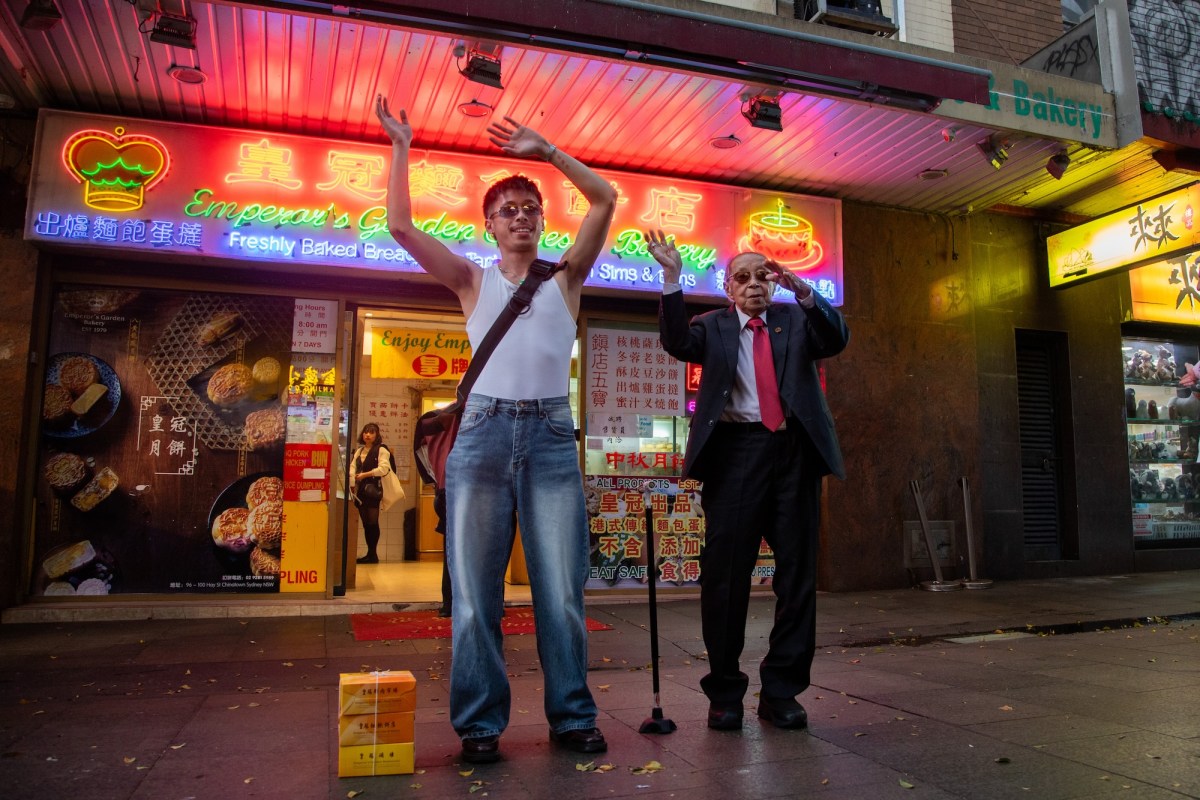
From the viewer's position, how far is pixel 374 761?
9.55 ft

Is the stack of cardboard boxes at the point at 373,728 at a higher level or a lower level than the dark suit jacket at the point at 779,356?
lower

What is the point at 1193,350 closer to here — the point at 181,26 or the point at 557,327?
the point at 557,327

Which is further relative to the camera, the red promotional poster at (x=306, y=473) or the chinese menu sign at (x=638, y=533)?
the chinese menu sign at (x=638, y=533)

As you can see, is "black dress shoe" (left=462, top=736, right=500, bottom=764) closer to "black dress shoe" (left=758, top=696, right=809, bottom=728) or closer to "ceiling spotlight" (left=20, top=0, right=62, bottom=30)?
"black dress shoe" (left=758, top=696, right=809, bottom=728)

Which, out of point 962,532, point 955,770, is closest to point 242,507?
point 955,770

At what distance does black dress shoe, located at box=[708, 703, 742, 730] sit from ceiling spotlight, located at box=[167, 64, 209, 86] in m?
5.78

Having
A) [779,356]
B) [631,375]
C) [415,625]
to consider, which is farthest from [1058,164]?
[415,625]

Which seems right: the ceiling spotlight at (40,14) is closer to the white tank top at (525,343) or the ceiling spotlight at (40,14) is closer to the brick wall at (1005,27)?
the white tank top at (525,343)

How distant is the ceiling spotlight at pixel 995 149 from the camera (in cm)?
762

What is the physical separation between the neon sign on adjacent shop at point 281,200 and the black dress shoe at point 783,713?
496 centimetres

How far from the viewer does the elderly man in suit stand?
358 cm

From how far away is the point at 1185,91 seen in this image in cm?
848

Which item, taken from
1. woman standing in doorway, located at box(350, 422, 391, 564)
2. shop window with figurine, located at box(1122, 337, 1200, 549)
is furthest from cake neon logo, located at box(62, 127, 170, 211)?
shop window with figurine, located at box(1122, 337, 1200, 549)

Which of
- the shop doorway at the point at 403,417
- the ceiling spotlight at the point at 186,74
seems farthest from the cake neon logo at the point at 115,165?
the shop doorway at the point at 403,417
